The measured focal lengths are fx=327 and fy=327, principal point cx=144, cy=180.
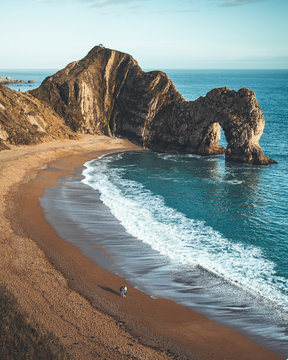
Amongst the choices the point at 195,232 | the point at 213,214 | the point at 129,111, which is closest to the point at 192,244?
the point at 195,232

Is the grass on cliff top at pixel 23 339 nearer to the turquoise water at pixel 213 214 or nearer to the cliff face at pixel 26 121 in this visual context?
the turquoise water at pixel 213 214

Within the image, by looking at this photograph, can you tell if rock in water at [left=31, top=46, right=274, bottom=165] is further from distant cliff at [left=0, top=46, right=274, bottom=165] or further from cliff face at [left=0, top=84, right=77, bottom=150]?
cliff face at [left=0, top=84, right=77, bottom=150]

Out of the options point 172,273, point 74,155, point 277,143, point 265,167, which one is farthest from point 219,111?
point 172,273

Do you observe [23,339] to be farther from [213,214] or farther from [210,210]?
[210,210]

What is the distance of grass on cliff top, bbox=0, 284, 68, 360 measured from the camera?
12970 millimetres

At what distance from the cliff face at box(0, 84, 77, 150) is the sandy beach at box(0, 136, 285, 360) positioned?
35.0 m

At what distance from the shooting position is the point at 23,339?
1375 cm

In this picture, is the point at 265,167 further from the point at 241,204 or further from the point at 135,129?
the point at 135,129

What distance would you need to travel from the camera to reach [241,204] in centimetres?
3812

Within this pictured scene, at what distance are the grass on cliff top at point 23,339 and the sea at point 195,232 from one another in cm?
803

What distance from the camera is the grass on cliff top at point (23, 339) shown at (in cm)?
1297

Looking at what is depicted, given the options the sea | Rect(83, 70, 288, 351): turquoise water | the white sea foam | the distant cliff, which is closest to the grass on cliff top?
the sea

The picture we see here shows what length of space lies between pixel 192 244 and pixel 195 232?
2570 millimetres

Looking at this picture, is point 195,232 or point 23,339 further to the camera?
point 195,232
